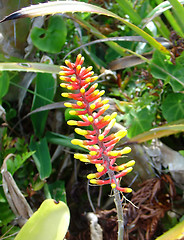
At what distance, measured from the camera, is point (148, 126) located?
1254mm

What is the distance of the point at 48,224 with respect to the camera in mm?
793

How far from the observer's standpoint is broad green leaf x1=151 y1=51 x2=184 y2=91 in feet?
4.11

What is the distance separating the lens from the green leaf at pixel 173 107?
4.18ft

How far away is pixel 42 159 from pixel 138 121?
1.47 feet

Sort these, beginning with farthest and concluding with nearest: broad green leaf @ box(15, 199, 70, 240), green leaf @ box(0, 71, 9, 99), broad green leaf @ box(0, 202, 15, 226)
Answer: green leaf @ box(0, 71, 9, 99) < broad green leaf @ box(0, 202, 15, 226) < broad green leaf @ box(15, 199, 70, 240)

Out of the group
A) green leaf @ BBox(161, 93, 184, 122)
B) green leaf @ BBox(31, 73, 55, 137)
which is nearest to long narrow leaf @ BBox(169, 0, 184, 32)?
green leaf @ BBox(161, 93, 184, 122)

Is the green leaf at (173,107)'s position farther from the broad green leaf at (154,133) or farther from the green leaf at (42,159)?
the green leaf at (42,159)

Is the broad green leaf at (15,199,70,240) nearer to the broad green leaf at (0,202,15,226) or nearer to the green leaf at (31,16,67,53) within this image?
the broad green leaf at (0,202,15,226)

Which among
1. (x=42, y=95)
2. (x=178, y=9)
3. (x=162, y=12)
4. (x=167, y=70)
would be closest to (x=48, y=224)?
(x=42, y=95)

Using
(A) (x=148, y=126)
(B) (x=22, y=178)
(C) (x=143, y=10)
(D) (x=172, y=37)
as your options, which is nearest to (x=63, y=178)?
(B) (x=22, y=178)

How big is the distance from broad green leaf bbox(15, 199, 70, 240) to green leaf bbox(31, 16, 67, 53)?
0.78 meters

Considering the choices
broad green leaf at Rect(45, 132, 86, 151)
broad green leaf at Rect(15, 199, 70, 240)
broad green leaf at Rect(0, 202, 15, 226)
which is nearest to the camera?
broad green leaf at Rect(15, 199, 70, 240)

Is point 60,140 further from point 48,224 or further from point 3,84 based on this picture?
point 48,224

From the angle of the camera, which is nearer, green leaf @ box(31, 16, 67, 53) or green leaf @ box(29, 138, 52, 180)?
green leaf @ box(29, 138, 52, 180)
